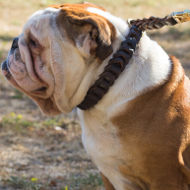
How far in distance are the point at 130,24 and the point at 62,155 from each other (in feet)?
A: 6.41

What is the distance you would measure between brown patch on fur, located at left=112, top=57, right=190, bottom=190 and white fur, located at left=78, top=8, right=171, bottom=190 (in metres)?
0.05

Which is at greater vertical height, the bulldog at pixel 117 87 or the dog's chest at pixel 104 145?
the bulldog at pixel 117 87

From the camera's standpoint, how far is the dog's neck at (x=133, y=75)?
8.09 ft

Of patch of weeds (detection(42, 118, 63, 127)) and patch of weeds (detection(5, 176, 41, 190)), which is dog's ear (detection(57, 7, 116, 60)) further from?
patch of weeds (detection(42, 118, 63, 127))

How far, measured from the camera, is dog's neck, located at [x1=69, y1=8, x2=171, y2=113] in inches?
97.1

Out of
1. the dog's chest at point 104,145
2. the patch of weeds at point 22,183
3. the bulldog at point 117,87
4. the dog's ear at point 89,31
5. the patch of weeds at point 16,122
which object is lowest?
the patch of weeds at point 16,122

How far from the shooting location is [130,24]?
2629mm

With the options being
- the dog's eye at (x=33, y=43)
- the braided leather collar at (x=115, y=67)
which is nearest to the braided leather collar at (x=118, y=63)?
the braided leather collar at (x=115, y=67)

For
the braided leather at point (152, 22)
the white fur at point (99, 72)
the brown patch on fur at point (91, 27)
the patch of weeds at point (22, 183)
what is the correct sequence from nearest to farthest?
the brown patch on fur at point (91, 27) → the white fur at point (99, 72) → the braided leather at point (152, 22) → the patch of weeds at point (22, 183)

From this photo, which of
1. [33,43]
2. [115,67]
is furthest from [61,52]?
[115,67]

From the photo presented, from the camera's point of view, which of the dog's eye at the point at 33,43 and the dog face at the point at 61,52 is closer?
the dog face at the point at 61,52

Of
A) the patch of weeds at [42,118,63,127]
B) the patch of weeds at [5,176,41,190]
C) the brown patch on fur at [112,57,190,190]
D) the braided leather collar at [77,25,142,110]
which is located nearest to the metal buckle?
the braided leather collar at [77,25,142,110]

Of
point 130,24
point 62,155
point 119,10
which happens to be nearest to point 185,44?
point 119,10

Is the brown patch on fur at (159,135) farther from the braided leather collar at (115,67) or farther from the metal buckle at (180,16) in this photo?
the metal buckle at (180,16)
